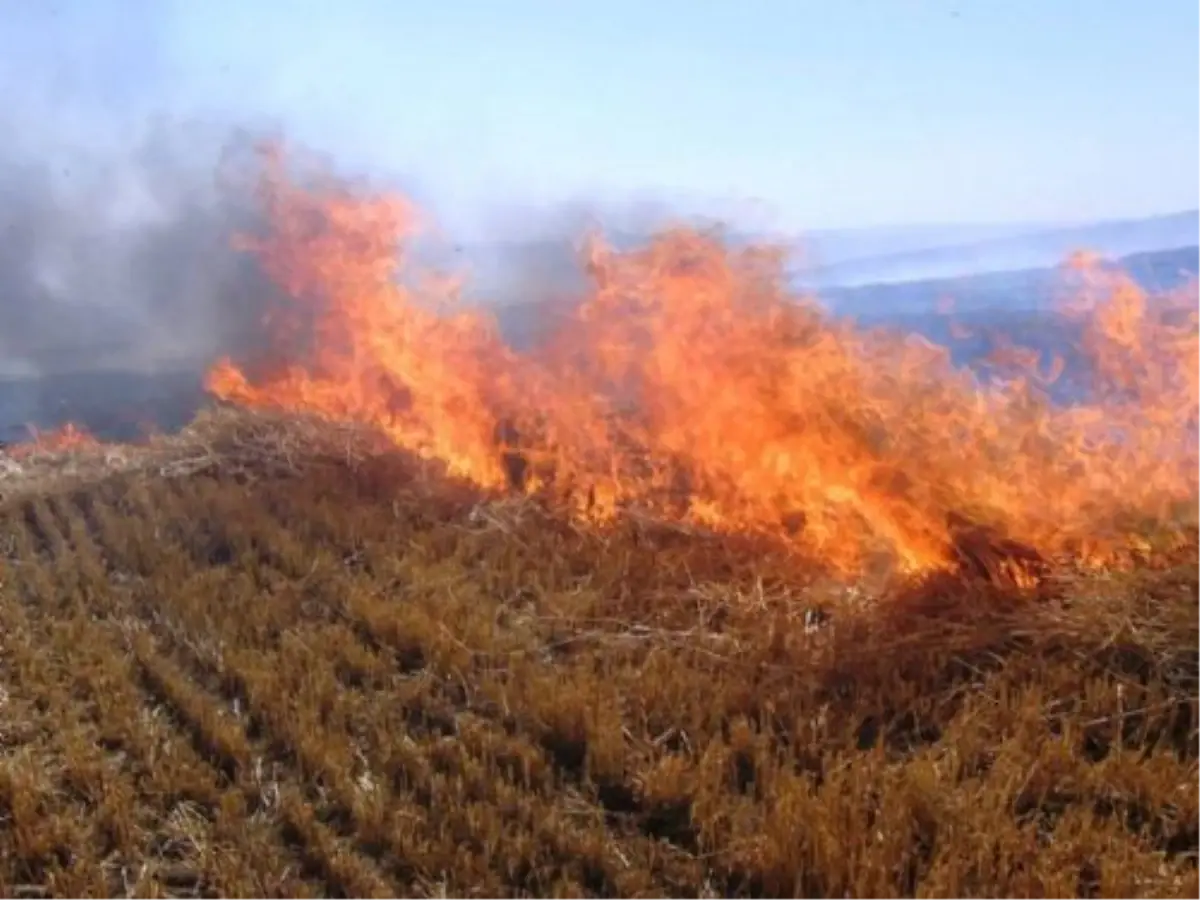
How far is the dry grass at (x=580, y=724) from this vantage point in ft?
11.6

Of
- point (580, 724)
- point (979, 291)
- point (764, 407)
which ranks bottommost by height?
point (580, 724)

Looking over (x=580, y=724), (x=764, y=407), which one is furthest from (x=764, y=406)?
(x=580, y=724)

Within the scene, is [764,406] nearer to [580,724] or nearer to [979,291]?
[580,724]

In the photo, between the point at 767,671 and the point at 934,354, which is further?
the point at 934,354

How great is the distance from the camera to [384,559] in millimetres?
6492

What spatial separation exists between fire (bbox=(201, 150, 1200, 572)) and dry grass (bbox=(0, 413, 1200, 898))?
700mm

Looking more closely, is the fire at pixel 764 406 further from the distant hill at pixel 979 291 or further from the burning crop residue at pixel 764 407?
the distant hill at pixel 979 291

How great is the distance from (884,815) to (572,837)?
1.01 meters

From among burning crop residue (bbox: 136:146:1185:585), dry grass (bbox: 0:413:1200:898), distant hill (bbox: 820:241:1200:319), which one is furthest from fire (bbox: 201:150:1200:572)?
distant hill (bbox: 820:241:1200:319)

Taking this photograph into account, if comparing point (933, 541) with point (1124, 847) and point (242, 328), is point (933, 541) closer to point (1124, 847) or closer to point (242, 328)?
point (1124, 847)

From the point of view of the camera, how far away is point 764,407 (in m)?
7.40

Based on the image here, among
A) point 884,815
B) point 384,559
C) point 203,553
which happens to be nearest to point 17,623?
point 203,553

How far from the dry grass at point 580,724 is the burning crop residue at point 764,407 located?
71 cm

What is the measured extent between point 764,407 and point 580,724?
3474 mm
